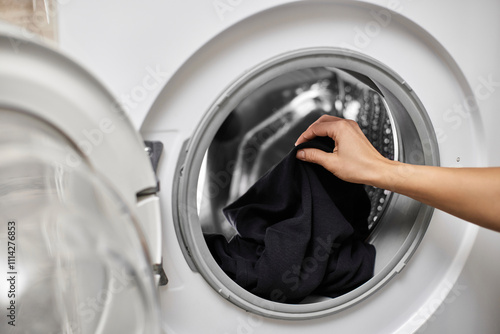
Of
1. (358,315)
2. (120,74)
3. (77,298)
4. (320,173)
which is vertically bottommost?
(358,315)

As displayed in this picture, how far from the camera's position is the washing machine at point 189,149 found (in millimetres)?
426

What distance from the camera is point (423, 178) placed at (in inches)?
23.1

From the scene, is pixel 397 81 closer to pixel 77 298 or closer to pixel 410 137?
pixel 410 137

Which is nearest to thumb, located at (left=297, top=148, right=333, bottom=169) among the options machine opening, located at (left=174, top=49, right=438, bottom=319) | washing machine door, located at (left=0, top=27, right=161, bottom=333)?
machine opening, located at (left=174, top=49, right=438, bottom=319)

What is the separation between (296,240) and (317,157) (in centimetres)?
15

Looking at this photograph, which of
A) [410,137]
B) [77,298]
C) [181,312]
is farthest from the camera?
[410,137]

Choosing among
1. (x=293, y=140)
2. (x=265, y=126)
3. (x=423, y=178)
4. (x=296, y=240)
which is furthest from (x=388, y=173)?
(x=265, y=126)

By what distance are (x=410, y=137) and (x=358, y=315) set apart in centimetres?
33

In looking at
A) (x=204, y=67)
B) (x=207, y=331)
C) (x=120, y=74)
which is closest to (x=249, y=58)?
(x=204, y=67)

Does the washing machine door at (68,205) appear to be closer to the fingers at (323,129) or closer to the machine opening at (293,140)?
the machine opening at (293,140)

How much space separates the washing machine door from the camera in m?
0.41

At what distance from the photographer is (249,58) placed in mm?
575

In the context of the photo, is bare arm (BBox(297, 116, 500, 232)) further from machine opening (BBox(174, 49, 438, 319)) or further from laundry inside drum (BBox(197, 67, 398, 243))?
laundry inside drum (BBox(197, 67, 398, 243))

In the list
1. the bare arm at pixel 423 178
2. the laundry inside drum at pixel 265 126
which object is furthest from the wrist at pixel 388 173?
the laundry inside drum at pixel 265 126
